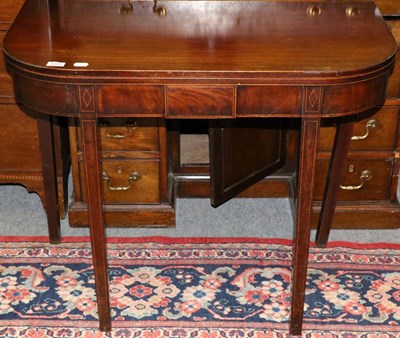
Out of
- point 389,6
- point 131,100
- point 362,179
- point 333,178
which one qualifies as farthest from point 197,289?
point 389,6

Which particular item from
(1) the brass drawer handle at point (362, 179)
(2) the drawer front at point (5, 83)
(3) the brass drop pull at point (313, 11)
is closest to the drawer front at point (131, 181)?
(2) the drawer front at point (5, 83)

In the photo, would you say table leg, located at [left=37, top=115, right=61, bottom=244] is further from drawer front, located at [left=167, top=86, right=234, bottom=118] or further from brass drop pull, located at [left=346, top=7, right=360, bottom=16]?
brass drop pull, located at [left=346, top=7, right=360, bottom=16]

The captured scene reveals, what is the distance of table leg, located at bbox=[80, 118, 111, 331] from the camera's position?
2.42 m

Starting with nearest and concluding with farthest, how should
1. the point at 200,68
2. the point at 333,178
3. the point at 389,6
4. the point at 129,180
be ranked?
1. the point at 200,68
2. the point at 389,6
3. the point at 333,178
4. the point at 129,180

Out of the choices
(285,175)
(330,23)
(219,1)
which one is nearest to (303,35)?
(330,23)

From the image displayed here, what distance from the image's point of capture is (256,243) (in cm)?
330

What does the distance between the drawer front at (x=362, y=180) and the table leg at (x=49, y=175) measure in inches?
43.2

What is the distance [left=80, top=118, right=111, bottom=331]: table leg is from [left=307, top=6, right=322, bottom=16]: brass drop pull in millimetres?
906

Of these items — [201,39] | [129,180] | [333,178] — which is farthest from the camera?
[129,180]

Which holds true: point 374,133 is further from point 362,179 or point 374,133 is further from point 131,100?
point 131,100

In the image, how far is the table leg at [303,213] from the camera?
240 centimetres

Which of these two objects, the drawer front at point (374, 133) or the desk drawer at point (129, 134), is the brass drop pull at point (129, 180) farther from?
the drawer front at point (374, 133)

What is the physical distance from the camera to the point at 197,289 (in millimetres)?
3021

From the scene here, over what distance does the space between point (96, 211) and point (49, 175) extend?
2.17 feet
